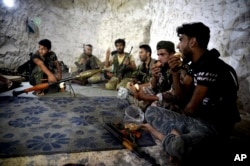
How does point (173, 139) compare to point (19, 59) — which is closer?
point (173, 139)

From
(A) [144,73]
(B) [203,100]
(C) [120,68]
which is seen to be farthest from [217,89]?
(C) [120,68]

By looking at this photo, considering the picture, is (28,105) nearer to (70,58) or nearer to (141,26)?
(70,58)

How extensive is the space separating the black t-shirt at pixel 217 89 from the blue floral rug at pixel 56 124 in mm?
868

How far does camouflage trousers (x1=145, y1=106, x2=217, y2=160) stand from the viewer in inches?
76.0

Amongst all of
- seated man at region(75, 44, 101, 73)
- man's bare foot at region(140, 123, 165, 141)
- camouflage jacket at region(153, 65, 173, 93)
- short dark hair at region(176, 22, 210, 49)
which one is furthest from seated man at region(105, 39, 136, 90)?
short dark hair at region(176, 22, 210, 49)

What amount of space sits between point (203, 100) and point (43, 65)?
12.2ft

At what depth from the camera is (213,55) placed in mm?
2035

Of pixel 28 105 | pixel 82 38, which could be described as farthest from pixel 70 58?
pixel 28 105

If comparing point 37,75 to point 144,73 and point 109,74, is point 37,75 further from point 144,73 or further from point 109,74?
point 144,73

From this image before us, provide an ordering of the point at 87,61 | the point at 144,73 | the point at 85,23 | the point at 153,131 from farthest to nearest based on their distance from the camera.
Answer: the point at 85,23, the point at 87,61, the point at 144,73, the point at 153,131

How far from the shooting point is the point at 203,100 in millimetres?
1993

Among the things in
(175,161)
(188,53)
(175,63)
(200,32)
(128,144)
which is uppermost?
(200,32)

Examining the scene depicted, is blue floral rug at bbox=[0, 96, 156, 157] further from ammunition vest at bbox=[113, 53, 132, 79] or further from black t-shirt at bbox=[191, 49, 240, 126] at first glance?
ammunition vest at bbox=[113, 53, 132, 79]

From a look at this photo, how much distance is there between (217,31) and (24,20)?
6.37m
